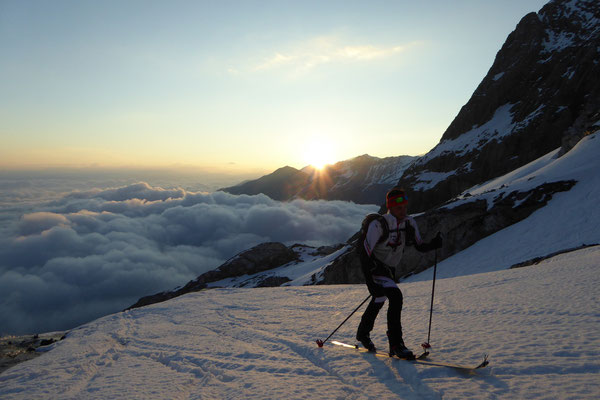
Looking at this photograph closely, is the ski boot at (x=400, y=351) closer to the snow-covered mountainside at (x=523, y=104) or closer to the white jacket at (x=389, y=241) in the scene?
the white jacket at (x=389, y=241)

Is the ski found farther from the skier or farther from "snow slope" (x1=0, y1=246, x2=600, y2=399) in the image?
the skier

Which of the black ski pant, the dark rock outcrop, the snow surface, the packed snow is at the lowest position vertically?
the dark rock outcrop

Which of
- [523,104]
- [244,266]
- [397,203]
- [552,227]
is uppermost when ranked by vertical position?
[523,104]

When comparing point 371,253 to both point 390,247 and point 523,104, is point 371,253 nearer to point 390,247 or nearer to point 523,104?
point 390,247

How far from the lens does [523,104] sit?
3305 inches

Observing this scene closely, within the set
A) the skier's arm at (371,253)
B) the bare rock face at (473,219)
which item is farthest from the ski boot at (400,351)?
the bare rock face at (473,219)

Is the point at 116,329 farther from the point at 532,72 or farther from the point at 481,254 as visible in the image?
the point at 532,72

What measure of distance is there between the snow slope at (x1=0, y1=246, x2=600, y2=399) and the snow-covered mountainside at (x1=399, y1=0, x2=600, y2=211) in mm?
70390

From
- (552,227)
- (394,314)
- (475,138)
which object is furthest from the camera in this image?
(475,138)

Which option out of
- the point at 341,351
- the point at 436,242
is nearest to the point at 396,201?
the point at 436,242

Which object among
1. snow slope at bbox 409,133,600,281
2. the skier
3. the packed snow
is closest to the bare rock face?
snow slope at bbox 409,133,600,281

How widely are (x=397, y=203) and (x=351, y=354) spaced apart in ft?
9.89

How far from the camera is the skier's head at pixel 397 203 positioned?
19.7 ft

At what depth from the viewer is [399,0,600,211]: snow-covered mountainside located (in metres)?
69.9
